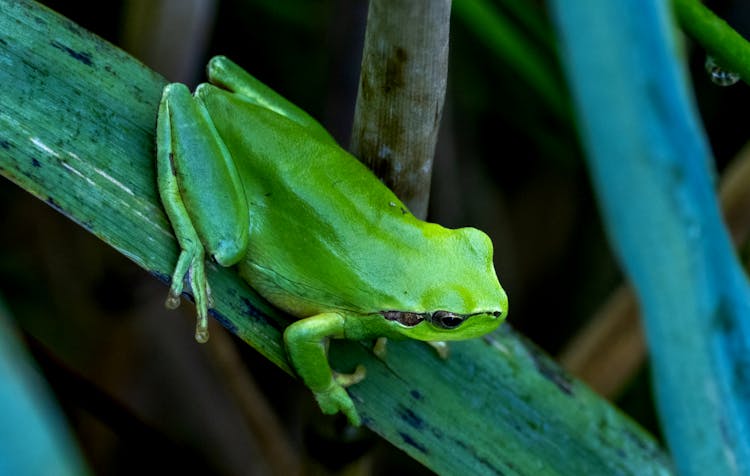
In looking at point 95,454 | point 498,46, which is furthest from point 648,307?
point 95,454

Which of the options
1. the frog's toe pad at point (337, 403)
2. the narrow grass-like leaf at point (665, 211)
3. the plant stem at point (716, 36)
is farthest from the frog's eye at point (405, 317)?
the narrow grass-like leaf at point (665, 211)

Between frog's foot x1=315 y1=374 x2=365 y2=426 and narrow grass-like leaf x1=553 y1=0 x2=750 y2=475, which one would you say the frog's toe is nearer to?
frog's foot x1=315 y1=374 x2=365 y2=426

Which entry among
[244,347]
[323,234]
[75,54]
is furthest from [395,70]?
[244,347]

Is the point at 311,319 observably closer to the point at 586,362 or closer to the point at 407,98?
the point at 407,98

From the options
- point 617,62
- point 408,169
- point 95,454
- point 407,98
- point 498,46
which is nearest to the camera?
point 617,62

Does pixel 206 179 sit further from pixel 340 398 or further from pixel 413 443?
pixel 413 443

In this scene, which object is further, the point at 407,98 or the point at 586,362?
the point at 586,362

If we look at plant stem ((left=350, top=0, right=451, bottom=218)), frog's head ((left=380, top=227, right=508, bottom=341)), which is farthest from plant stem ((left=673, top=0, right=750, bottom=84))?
frog's head ((left=380, top=227, right=508, bottom=341))
